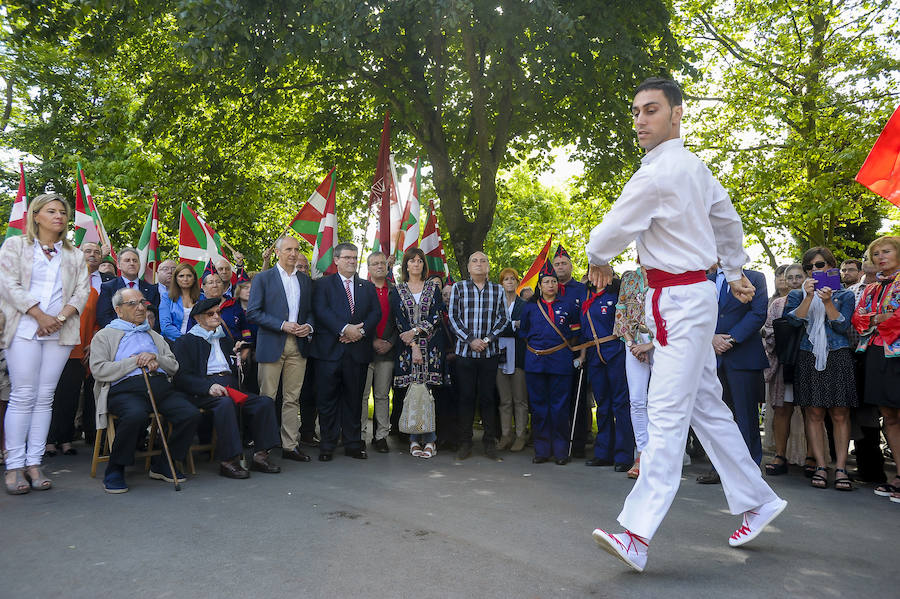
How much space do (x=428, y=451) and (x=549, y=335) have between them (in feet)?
6.12

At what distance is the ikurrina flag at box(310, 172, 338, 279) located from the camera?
30.3ft

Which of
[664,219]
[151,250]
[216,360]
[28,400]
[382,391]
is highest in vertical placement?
[151,250]

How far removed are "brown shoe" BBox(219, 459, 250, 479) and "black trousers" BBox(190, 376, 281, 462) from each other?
0.19ft

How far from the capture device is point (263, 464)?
22.5ft

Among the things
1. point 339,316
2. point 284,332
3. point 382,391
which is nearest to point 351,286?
point 339,316

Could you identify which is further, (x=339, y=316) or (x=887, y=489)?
(x=339, y=316)

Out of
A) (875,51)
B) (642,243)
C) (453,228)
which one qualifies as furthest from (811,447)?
(875,51)

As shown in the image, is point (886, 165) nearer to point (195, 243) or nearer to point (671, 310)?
point (671, 310)

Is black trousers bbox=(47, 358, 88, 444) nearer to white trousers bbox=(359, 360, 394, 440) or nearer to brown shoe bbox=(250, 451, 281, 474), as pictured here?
brown shoe bbox=(250, 451, 281, 474)

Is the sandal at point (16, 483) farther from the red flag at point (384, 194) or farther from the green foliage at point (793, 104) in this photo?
the green foliage at point (793, 104)

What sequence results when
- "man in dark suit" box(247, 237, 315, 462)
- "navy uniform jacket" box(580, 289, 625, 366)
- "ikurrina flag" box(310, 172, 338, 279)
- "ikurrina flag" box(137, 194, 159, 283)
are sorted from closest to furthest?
"man in dark suit" box(247, 237, 315, 462)
"navy uniform jacket" box(580, 289, 625, 366)
"ikurrina flag" box(310, 172, 338, 279)
"ikurrina flag" box(137, 194, 159, 283)

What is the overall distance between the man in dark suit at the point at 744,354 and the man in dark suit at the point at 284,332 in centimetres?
417

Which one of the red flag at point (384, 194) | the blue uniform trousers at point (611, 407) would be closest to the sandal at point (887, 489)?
the blue uniform trousers at point (611, 407)

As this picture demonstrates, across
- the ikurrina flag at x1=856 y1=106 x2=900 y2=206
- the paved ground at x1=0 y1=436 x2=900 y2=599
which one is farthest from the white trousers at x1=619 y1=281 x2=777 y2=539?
the ikurrina flag at x1=856 y1=106 x2=900 y2=206
